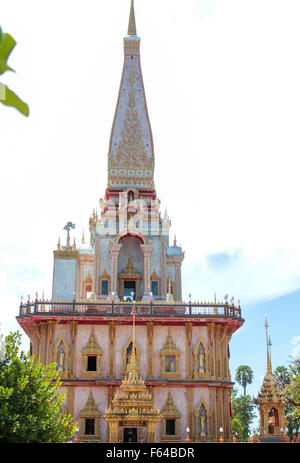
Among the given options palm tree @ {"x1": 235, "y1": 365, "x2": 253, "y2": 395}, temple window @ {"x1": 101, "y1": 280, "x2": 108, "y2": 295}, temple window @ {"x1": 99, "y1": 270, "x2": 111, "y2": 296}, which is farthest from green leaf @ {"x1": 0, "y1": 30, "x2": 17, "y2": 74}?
palm tree @ {"x1": 235, "y1": 365, "x2": 253, "y2": 395}

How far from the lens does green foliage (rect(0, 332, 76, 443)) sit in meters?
20.7

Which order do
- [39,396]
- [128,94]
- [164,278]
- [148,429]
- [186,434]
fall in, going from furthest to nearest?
[128,94] < [164,278] < [186,434] < [148,429] < [39,396]

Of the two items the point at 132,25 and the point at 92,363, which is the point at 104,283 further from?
the point at 132,25

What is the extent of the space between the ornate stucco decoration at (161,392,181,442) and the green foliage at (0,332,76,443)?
12611 millimetres

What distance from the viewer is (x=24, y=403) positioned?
22047mm

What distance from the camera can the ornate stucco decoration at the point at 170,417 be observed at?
35.4m

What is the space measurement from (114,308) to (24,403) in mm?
16361

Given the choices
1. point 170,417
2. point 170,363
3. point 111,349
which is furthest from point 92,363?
point 170,417

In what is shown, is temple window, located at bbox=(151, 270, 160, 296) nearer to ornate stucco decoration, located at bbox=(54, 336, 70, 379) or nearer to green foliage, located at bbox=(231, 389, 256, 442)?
ornate stucco decoration, located at bbox=(54, 336, 70, 379)

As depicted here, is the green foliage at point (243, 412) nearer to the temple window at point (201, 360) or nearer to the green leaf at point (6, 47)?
the temple window at point (201, 360)

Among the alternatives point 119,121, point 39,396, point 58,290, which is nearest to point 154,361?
point 58,290

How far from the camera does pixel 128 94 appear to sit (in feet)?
168
